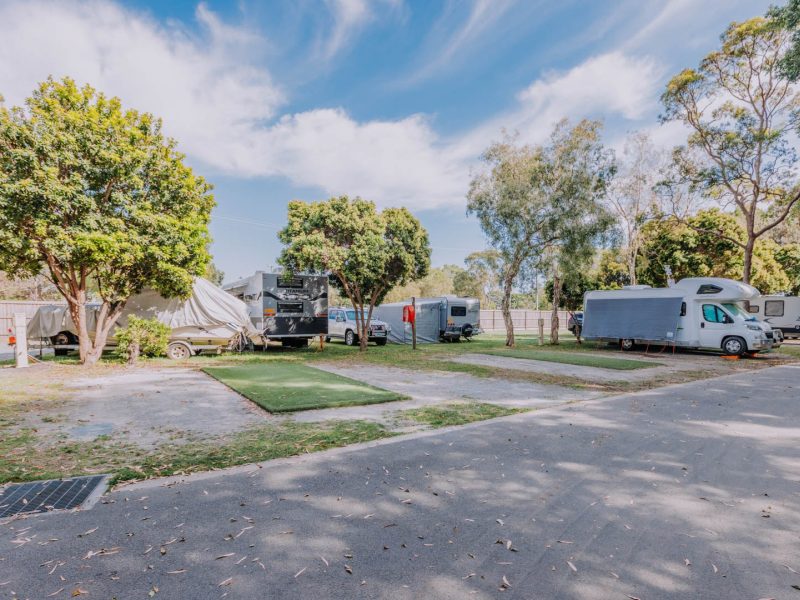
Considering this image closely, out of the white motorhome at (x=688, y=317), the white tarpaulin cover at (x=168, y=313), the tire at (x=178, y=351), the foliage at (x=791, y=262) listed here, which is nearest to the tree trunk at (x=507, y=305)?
the white motorhome at (x=688, y=317)

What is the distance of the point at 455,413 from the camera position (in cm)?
597

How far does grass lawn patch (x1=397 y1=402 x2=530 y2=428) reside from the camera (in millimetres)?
5520

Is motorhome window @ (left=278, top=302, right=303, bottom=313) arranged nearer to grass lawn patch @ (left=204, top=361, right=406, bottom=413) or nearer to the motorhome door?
grass lawn patch @ (left=204, top=361, right=406, bottom=413)

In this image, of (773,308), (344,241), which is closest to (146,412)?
(344,241)

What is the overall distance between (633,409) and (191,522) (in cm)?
616

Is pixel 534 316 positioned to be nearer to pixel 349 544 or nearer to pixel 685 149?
pixel 685 149

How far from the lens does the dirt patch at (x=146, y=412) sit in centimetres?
497

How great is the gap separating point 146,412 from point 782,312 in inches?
1120

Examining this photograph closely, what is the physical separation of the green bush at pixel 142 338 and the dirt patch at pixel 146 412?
2891 mm

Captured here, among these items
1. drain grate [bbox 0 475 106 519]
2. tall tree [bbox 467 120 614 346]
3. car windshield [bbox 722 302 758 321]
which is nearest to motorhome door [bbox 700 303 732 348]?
car windshield [bbox 722 302 758 321]

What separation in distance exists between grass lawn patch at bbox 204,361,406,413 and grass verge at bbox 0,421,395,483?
1324 mm

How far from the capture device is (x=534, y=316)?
128 feet

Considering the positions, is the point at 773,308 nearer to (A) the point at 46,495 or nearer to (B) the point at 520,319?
(B) the point at 520,319

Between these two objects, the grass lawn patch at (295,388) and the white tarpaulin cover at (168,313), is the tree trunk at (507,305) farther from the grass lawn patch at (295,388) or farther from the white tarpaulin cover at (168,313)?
the white tarpaulin cover at (168,313)
